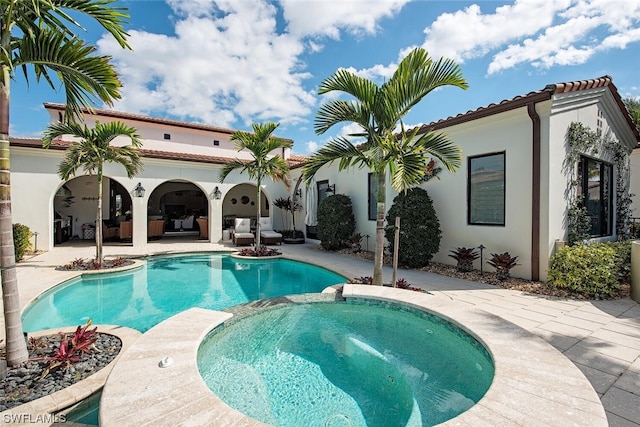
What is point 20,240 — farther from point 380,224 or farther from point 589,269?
point 589,269

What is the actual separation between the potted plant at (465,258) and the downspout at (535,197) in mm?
1373

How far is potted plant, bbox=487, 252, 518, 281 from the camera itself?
700 cm

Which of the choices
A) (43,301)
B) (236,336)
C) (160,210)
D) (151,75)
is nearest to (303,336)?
(236,336)

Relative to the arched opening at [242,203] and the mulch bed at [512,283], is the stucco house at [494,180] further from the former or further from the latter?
the arched opening at [242,203]

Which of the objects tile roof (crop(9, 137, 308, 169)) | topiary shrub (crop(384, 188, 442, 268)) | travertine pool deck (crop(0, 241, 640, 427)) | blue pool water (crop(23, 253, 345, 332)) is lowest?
blue pool water (crop(23, 253, 345, 332))

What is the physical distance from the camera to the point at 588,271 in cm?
594

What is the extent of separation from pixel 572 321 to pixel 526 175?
382 cm

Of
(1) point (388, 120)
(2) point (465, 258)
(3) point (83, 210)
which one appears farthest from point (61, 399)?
(3) point (83, 210)

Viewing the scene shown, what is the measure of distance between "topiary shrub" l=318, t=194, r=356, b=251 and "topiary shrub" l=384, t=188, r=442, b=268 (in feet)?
11.5

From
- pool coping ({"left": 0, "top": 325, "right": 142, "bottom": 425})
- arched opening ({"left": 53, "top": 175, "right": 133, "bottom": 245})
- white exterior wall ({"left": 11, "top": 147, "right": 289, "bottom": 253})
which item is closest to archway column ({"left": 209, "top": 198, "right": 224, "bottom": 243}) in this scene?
white exterior wall ({"left": 11, "top": 147, "right": 289, "bottom": 253})

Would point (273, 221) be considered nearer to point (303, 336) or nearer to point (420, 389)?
point (303, 336)

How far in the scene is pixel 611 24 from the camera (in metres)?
7.70

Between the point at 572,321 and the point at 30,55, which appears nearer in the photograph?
the point at 30,55

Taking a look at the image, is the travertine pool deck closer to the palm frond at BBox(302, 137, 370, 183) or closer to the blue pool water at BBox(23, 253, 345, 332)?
the blue pool water at BBox(23, 253, 345, 332)
